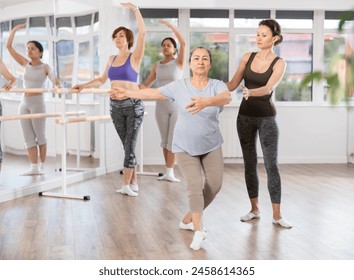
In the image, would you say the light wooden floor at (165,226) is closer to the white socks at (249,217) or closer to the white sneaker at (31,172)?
the white socks at (249,217)

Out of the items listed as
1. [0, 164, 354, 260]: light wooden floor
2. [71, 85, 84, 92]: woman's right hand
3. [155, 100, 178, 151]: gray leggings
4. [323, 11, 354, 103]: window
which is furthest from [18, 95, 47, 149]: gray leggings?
[323, 11, 354, 103]: window

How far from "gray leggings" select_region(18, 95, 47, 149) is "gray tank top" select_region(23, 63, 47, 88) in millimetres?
111

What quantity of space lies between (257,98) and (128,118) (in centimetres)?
154

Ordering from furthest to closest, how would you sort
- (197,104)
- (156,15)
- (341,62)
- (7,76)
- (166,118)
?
(156,15), (166,118), (7,76), (197,104), (341,62)

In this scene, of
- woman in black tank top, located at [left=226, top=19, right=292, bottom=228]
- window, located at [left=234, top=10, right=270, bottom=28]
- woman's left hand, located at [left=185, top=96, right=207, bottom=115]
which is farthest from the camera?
window, located at [left=234, top=10, right=270, bottom=28]

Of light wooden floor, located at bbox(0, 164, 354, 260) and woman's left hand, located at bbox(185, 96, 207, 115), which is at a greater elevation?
woman's left hand, located at bbox(185, 96, 207, 115)

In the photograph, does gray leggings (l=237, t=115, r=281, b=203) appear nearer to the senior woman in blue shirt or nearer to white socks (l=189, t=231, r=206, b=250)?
the senior woman in blue shirt

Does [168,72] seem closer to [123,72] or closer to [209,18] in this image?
[123,72]

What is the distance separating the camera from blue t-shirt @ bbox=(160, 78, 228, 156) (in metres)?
3.12

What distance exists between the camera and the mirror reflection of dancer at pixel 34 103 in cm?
485

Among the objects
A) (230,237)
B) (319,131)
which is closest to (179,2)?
(319,131)

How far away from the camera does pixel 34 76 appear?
4977 mm

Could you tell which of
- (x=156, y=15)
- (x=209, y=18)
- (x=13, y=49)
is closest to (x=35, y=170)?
(x=13, y=49)

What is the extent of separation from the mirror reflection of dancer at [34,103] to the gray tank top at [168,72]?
1191mm
